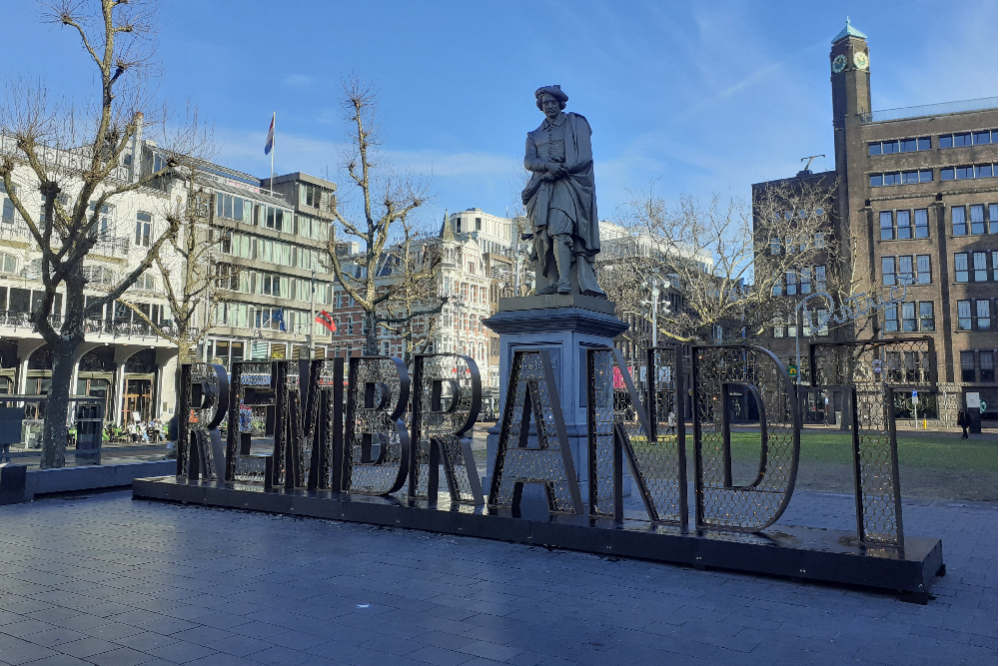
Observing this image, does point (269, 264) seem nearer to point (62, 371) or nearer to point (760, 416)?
point (62, 371)

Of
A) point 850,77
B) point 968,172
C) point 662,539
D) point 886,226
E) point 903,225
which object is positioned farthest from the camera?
point 850,77

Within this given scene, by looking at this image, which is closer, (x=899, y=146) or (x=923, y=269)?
(x=923, y=269)

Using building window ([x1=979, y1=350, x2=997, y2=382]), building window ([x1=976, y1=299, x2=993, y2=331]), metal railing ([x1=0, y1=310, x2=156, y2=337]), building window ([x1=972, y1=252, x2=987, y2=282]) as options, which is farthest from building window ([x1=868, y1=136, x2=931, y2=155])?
metal railing ([x1=0, y1=310, x2=156, y2=337])

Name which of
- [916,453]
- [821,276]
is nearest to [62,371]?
[916,453]

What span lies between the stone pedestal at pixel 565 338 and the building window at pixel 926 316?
54.2 m

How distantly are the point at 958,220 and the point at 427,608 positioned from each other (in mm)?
62309

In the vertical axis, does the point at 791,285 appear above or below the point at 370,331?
above

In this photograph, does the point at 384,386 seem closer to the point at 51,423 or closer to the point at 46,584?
the point at 46,584

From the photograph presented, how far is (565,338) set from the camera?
33.4 ft

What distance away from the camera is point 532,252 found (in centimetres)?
1157

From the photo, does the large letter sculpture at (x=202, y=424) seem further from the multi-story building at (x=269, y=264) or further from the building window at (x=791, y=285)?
the building window at (x=791, y=285)

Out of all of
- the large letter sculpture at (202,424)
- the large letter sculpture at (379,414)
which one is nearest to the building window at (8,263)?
the large letter sculpture at (202,424)

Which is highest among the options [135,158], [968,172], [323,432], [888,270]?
[968,172]

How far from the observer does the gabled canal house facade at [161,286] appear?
118 feet
